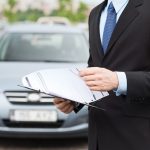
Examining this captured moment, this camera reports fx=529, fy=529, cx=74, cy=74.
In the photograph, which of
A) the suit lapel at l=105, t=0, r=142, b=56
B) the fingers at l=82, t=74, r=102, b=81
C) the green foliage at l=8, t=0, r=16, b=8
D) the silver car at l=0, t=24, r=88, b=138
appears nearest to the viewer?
the fingers at l=82, t=74, r=102, b=81

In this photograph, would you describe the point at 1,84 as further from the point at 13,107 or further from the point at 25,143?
the point at 25,143

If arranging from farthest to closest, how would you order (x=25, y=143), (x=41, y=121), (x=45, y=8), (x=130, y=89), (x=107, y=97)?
(x=45, y=8), (x=25, y=143), (x=41, y=121), (x=107, y=97), (x=130, y=89)

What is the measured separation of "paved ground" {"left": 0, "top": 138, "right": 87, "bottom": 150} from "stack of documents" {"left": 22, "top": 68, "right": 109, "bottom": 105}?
381cm

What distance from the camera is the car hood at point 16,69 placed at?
5.57 metres

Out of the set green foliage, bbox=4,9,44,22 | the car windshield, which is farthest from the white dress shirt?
green foliage, bbox=4,9,44,22

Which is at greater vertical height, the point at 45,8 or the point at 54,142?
the point at 54,142

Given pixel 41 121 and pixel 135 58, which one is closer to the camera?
pixel 135 58

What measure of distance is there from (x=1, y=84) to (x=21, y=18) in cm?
6762

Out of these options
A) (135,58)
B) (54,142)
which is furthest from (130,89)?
(54,142)

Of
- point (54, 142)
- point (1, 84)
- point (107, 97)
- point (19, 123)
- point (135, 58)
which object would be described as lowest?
point (54, 142)

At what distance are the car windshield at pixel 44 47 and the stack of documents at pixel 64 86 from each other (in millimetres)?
4344

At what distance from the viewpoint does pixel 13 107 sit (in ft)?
18.1

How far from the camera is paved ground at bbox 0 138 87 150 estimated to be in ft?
19.1

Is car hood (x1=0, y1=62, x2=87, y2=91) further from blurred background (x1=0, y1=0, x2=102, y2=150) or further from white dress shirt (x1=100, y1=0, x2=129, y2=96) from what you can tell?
white dress shirt (x1=100, y1=0, x2=129, y2=96)
